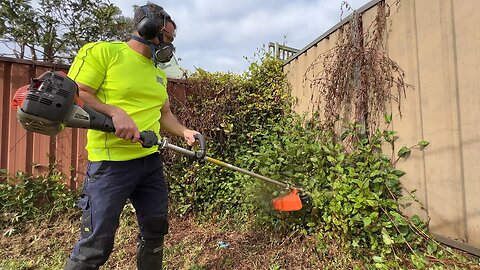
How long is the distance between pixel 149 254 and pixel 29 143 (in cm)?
223

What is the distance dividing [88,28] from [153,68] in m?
3.73

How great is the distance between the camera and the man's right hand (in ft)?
5.35

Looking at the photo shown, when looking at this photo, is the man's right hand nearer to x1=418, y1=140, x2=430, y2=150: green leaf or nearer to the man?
the man

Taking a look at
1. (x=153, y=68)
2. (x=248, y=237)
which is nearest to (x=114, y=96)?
(x=153, y=68)

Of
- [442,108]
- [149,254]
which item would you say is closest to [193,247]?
[149,254]

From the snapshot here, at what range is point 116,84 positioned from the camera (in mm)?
1781

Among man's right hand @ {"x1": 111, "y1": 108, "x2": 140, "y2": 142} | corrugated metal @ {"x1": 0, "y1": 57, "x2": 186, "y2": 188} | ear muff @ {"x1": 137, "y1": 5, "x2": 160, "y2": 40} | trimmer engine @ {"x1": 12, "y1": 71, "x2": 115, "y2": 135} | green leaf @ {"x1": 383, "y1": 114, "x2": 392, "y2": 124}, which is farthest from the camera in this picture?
→ corrugated metal @ {"x1": 0, "y1": 57, "x2": 186, "y2": 188}

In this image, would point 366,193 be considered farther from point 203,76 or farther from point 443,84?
point 203,76

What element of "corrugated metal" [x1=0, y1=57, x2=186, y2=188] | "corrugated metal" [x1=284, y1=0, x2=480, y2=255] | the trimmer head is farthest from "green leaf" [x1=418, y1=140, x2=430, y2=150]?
"corrugated metal" [x1=0, y1=57, x2=186, y2=188]

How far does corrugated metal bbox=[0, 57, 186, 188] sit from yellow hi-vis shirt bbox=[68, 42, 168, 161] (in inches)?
81.7

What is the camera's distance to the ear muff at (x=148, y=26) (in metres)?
1.87

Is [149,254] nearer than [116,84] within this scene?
No

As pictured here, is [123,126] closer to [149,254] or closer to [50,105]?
[50,105]

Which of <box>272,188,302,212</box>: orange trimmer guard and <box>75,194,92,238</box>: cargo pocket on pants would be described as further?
<box>272,188,302,212</box>: orange trimmer guard
